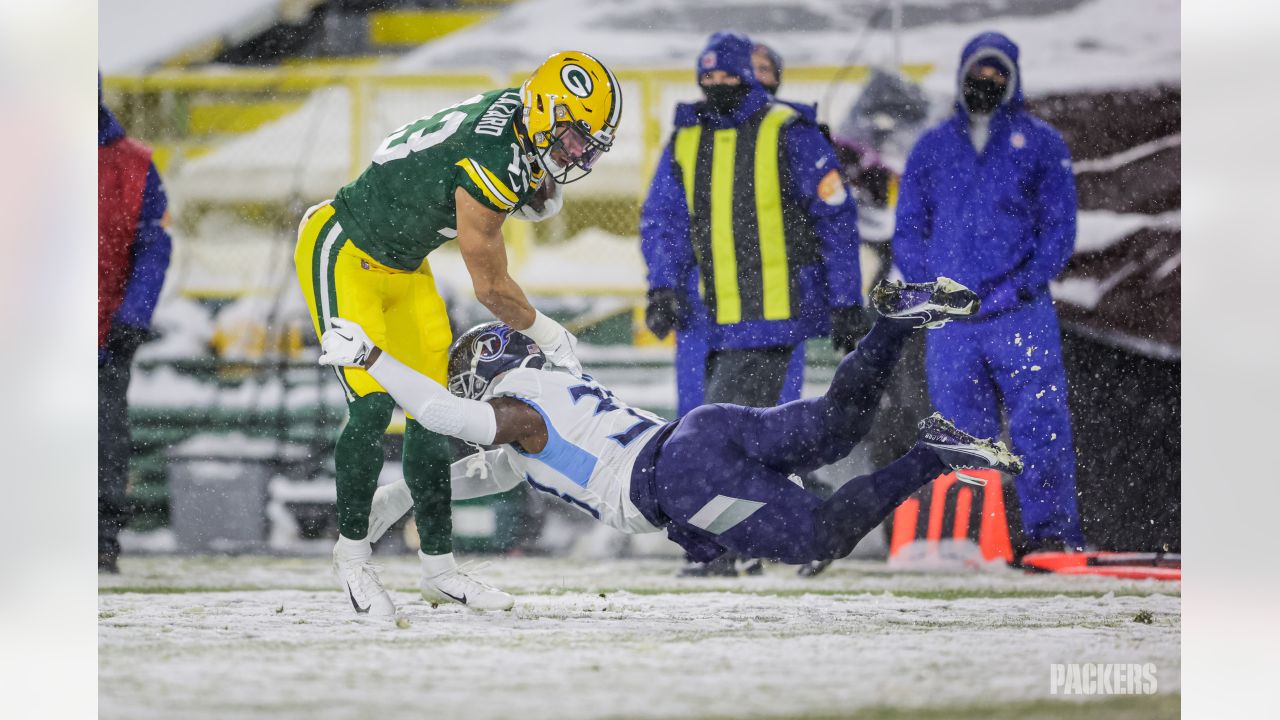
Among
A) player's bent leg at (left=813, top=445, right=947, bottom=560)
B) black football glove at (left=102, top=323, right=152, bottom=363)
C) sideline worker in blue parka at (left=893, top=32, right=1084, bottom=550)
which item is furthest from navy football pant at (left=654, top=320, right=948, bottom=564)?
black football glove at (left=102, top=323, right=152, bottom=363)

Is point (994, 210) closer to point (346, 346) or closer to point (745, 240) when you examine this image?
point (745, 240)

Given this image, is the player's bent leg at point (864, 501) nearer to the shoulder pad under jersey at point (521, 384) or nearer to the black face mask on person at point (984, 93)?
the shoulder pad under jersey at point (521, 384)

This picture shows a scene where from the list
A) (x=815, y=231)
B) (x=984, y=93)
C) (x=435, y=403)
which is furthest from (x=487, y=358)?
(x=984, y=93)

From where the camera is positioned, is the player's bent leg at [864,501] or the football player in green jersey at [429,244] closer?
the player's bent leg at [864,501]

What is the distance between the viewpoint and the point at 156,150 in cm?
425

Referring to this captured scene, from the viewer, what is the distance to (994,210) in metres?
4.09

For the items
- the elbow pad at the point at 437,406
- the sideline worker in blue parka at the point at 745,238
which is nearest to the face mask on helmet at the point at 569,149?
the elbow pad at the point at 437,406

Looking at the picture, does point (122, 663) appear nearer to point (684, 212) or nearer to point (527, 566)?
point (527, 566)

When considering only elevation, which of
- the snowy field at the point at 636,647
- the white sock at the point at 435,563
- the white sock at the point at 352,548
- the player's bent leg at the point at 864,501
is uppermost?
the player's bent leg at the point at 864,501

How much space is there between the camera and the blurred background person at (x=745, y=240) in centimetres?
395

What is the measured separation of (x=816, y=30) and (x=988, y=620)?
6.75 feet

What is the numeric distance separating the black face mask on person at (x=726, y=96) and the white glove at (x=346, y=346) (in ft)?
5.18

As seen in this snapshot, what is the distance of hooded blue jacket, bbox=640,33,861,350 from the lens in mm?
3953
